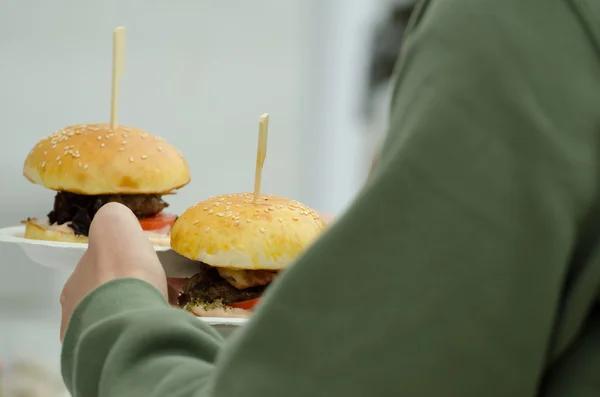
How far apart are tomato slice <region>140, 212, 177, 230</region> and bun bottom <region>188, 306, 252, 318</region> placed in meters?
0.32

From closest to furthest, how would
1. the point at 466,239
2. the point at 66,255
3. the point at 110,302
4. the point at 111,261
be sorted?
the point at 466,239 → the point at 110,302 → the point at 111,261 → the point at 66,255

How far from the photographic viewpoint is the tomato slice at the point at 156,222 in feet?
4.41

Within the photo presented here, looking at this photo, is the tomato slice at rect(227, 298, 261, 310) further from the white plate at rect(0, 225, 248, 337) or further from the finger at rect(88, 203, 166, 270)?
the finger at rect(88, 203, 166, 270)

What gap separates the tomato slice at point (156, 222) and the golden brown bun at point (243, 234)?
0.20m

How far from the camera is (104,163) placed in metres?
1.32

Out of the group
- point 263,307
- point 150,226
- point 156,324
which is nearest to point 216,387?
point 263,307

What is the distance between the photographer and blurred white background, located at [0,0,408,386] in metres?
1.66

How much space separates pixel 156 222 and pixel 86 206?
0.13 metres

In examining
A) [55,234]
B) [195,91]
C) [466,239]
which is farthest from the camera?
[195,91]

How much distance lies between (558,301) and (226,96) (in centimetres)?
174

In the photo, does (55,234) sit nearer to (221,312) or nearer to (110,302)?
(221,312)

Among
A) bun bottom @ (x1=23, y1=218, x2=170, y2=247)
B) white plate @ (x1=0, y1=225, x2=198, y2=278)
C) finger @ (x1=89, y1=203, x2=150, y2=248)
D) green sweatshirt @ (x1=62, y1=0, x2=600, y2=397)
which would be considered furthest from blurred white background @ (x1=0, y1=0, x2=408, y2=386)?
green sweatshirt @ (x1=62, y1=0, x2=600, y2=397)

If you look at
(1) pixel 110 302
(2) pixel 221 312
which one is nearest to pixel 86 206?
(2) pixel 221 312

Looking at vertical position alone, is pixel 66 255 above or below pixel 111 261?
below
